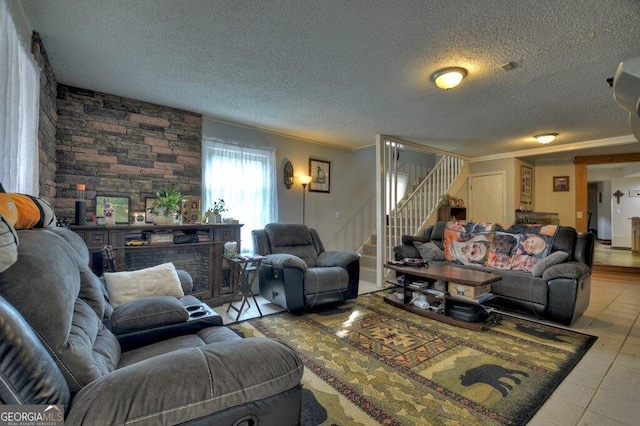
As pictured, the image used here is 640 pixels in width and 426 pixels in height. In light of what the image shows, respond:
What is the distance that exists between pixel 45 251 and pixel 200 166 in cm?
301

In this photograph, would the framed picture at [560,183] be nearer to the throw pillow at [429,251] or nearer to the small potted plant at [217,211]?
the throw pillow at [429,251]

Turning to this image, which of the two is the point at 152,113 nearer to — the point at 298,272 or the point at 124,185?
the point at 124,185

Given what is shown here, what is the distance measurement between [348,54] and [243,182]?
8.09 ft

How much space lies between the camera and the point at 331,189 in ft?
17.8

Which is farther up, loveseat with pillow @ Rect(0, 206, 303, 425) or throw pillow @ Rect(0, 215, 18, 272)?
throw pillow @ Rect(0, 215, 18, 272)

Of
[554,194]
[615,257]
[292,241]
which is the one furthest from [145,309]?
[615,257]

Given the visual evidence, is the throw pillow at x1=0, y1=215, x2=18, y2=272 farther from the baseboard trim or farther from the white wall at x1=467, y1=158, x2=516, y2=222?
the baseboard trim

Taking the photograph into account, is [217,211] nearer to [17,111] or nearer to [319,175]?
[319,175]

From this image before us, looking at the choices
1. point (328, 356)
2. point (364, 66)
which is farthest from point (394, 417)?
point (364, 66)

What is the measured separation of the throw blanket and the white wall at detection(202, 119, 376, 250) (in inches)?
72.9

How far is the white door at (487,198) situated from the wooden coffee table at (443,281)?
326cm

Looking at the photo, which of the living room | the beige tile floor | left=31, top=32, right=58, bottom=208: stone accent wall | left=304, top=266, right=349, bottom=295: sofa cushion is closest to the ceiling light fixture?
the living room

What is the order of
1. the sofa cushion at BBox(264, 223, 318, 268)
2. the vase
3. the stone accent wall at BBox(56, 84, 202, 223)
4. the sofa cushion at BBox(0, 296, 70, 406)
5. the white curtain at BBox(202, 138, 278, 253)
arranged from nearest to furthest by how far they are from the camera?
the sofa cushion at BBox(0, 296, 70, 406), the stone accent wall at BBox(56, 84, 202, 223), the vase, the sofa cushion at BBox(264, 223, 318, 268), the white curtain at BBox(202, 138, 278, 253)

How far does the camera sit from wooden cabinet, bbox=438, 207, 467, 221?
576 cm
